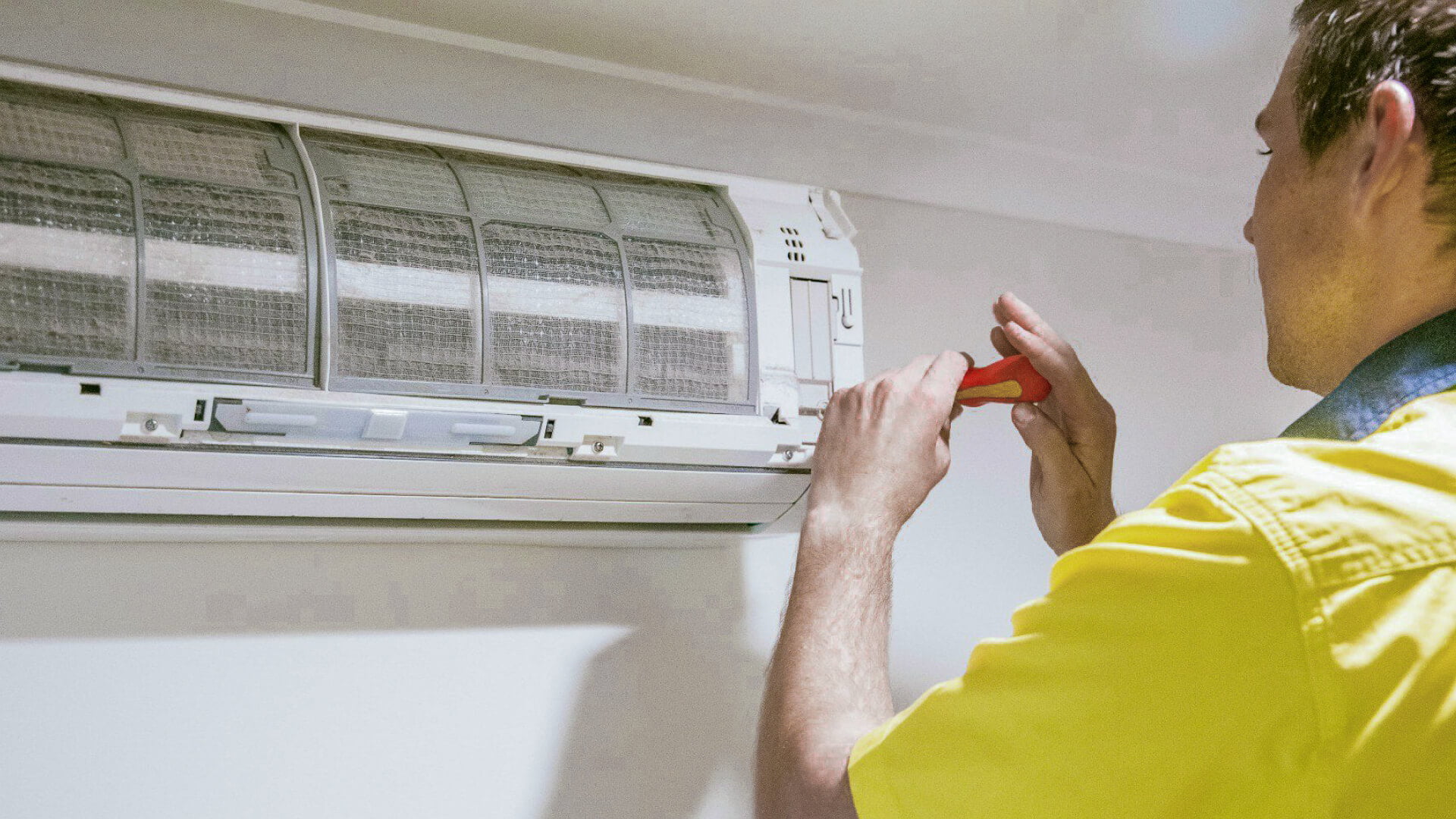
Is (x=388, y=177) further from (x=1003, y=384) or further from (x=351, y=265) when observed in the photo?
(x=1003, y=384)

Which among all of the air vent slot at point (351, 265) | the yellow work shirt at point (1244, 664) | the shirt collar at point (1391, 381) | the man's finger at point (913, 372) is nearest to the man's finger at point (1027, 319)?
the man's finger at point (913, 372)

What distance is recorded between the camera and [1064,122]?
4.69ft

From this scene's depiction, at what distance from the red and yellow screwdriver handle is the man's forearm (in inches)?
7.7

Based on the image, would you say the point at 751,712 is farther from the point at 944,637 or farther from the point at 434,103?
the point at 434,103

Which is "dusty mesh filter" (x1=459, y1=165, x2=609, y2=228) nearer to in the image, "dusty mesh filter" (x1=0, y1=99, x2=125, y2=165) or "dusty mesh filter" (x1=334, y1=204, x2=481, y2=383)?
"dusty mesh filter" (x1=334, y1=204, x2=481, y2=383)

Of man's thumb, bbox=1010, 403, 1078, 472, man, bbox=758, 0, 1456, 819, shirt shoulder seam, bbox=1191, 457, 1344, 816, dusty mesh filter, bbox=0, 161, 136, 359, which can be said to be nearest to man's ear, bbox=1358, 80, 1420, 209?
man, bbox=758, 0, 1456, 819

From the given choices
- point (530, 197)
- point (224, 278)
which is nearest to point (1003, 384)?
point (530, 197)

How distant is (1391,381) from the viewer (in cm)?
74

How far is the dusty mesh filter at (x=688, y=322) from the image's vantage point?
1.07 m

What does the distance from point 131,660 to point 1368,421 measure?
101 centimetres

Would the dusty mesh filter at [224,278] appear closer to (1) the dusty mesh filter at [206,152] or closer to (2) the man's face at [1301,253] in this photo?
(1) the dusty mesh filter at [206,152]

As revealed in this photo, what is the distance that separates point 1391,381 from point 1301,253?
14 centimetres

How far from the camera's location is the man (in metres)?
0.56

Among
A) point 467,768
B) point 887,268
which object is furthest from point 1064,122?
point 467,768
